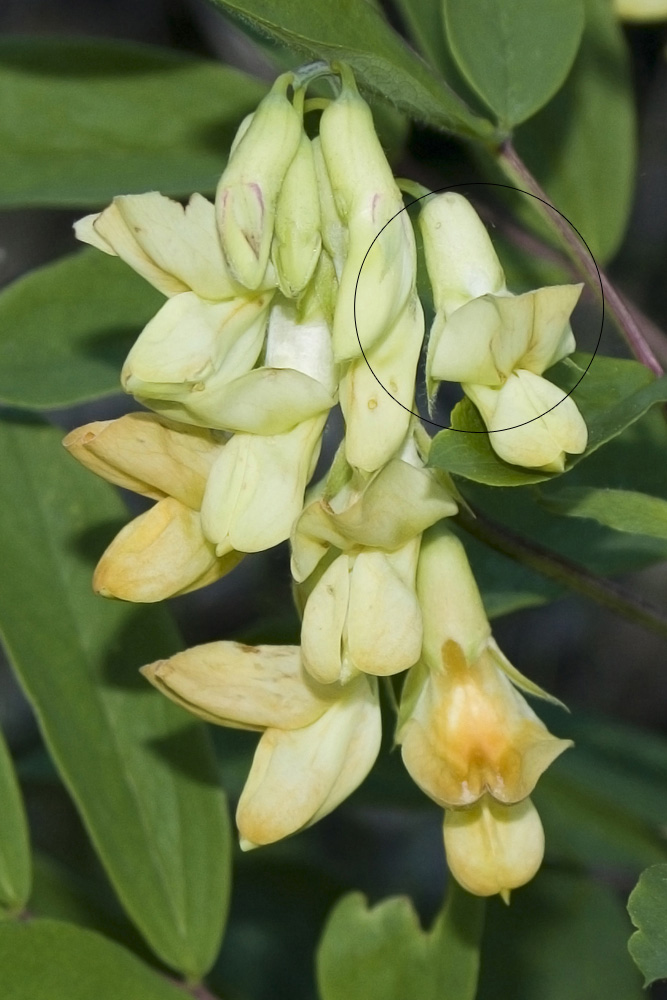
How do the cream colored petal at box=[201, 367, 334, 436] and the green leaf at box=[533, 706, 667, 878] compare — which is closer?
the cream colored petal at box=[201, 367, 334, 436]

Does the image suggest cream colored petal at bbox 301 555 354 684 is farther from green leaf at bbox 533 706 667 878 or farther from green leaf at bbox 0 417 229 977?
green leaf at bbox 533 706 667 878

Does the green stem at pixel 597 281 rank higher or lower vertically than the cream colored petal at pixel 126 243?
lower

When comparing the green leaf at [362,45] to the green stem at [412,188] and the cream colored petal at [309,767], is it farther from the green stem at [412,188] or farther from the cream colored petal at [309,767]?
the cream colored petal at [309,767]

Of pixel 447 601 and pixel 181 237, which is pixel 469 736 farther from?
pixel 181 237

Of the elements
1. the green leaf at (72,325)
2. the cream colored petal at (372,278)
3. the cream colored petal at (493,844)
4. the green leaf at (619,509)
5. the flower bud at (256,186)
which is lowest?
the cream colored petal at (493,844)

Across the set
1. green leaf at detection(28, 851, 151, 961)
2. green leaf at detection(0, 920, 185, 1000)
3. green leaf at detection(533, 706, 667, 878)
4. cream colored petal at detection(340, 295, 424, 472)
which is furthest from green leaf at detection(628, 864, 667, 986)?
green leaf at detection(28, 851, 151, 961)

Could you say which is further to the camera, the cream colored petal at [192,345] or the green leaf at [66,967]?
the green leaf at [66,967]

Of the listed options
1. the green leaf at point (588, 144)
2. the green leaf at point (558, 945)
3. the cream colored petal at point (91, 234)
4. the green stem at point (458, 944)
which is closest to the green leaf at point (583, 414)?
the cream colored petal at point (91, 234)
